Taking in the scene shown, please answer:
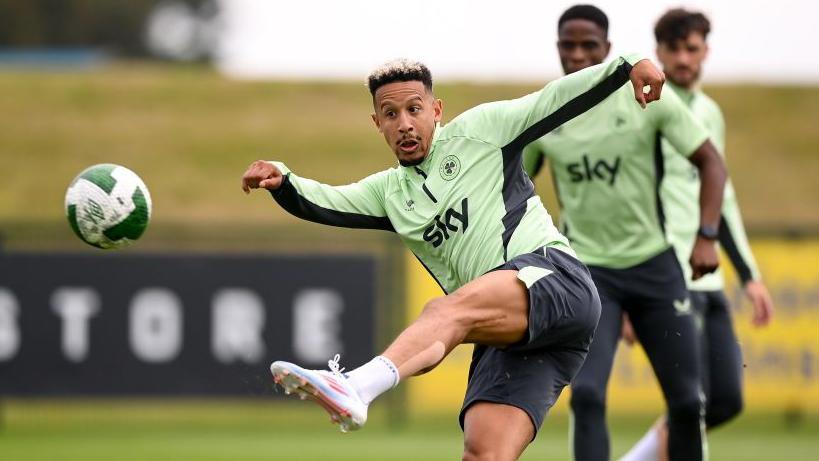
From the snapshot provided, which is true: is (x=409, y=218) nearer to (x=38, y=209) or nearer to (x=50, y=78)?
(x=38, y=209)

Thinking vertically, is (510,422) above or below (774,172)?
above

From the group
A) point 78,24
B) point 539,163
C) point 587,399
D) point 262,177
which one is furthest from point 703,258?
point 78,24

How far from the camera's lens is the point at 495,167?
648 cm

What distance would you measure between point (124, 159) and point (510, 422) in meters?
27.7

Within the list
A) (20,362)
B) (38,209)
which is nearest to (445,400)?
(20,362)

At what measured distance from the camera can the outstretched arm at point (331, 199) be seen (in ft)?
21.8

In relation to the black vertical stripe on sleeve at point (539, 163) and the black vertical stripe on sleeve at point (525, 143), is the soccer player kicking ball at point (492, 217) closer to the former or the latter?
the black vertical stripe on sleeve at point (525, 143)

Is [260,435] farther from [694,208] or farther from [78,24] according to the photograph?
[78,24]

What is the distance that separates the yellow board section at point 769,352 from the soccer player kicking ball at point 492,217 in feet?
26.2

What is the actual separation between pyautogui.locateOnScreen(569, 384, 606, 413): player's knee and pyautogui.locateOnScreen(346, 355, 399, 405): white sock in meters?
2.41

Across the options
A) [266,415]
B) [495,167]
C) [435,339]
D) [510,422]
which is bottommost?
[266,415]

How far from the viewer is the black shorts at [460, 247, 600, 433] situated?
20.0 feet

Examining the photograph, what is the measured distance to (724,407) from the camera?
8891 mm

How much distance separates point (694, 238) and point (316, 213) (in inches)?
125
